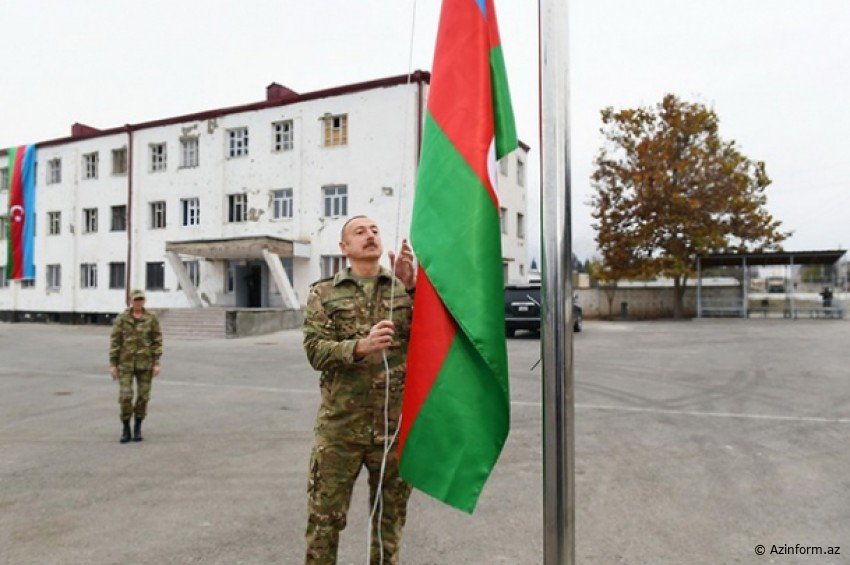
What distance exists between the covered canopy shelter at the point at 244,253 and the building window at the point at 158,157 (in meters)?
5.43

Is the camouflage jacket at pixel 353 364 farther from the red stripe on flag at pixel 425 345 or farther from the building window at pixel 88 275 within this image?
the building window at pixel 88 275

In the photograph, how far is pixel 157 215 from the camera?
27.2 m

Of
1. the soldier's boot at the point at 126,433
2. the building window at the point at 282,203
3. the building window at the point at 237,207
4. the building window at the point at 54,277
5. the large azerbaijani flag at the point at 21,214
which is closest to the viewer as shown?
the soldier's boot at the point at 126,433

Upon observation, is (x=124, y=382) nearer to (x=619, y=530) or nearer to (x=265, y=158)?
(x=619, y=530)

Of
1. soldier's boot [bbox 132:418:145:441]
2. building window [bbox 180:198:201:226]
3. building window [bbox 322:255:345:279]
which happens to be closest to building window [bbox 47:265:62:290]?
building window [bbox 180:198:201:226]

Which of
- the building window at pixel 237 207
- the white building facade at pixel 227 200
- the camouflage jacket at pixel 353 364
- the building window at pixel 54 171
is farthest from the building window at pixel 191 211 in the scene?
the camouflage jacket at pixel 353 364

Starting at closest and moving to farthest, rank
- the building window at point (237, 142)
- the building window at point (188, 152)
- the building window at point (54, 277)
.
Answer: the building window at point (237, 142)
the building window at point (188, 152)
the building window at point (54, 277)

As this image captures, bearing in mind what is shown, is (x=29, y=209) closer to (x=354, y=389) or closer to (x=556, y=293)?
(x=354, y=389)

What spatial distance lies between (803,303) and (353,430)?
2889cm

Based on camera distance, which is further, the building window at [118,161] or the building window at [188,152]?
the building window at [118,161]

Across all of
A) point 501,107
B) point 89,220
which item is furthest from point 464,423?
point 89,220

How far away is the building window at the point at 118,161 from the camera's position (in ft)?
93.0

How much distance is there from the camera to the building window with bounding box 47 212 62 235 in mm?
30078

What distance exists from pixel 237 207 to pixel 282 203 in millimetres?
2458
